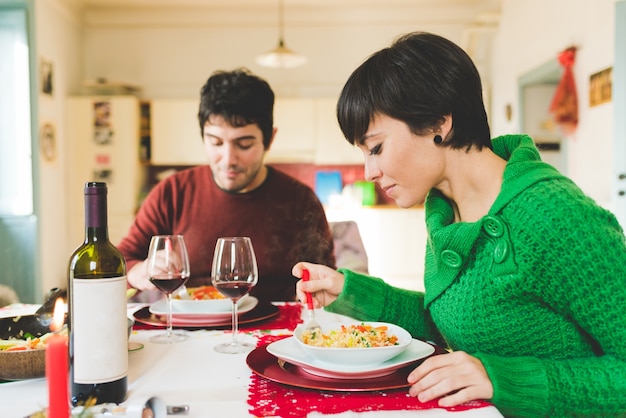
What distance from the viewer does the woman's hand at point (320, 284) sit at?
1197mm

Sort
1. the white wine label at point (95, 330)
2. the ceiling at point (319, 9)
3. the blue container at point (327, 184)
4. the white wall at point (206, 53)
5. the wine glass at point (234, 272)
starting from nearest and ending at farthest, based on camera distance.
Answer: the white wine label at point (95, 330), the wine glass at point (234, 272), the ceiling at point (319, 9), the blue container at point (327, 184), the white wall at point (206, 53)

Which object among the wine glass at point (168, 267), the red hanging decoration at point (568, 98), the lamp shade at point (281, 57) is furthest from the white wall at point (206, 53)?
the wine glass at point (168, 267)

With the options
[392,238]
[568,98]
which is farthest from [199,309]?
[392,238]

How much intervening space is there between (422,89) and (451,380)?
529 mm

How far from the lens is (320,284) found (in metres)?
1.21

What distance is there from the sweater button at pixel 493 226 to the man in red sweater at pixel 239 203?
3.55 ft

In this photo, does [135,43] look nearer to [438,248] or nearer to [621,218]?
[621,218]

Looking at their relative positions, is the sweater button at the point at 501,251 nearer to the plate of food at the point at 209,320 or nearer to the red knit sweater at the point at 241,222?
the plate of food at the point at 209,320

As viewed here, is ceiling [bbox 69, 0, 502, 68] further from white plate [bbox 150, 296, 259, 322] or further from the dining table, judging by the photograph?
the dining table

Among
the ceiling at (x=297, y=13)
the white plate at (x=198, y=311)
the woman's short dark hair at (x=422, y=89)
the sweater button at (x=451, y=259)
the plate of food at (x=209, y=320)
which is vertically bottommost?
the plate of food at (x=209, y=320)

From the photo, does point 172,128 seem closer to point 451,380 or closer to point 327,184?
point 327,184

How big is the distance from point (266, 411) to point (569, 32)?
4.03 metres

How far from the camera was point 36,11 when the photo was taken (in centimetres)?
500

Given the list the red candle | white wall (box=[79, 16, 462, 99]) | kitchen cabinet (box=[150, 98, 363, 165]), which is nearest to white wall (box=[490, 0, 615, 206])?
white wall (box=[79, 16, 462, 99])
